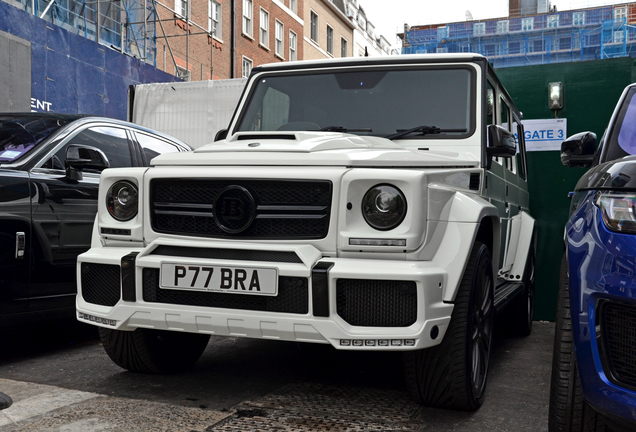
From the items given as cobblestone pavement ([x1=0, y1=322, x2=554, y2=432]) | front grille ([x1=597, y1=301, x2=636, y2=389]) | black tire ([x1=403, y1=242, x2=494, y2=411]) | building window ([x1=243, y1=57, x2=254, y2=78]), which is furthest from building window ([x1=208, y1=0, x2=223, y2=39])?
front grille ([x1=597, y1=301, x2=636, y2=389])

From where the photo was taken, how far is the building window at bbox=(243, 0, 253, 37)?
30.0m

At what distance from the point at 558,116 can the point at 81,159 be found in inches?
180

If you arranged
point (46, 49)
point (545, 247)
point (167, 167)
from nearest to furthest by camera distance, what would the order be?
point (167, 167) → point (545, 247) → point (46, 49)

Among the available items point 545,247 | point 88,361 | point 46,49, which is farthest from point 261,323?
point 46,49

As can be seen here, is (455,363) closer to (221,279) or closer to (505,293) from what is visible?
(221,279)

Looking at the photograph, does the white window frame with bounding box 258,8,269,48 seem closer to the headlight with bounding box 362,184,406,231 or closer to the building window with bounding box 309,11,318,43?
the building window with bounding box 309,11,318,43

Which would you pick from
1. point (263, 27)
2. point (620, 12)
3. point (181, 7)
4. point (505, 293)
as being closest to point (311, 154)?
point (505, 293)

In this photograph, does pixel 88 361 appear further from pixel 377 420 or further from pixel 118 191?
pixel 377 420

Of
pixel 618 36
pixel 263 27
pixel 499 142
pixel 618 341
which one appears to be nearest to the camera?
pixel 618 341

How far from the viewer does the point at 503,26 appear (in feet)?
142

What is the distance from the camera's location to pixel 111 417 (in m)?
3.23

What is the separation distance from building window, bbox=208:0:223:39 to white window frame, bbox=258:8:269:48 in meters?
4.41

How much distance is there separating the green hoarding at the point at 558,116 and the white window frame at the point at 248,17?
2467cm

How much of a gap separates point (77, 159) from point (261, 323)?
7.52ft
